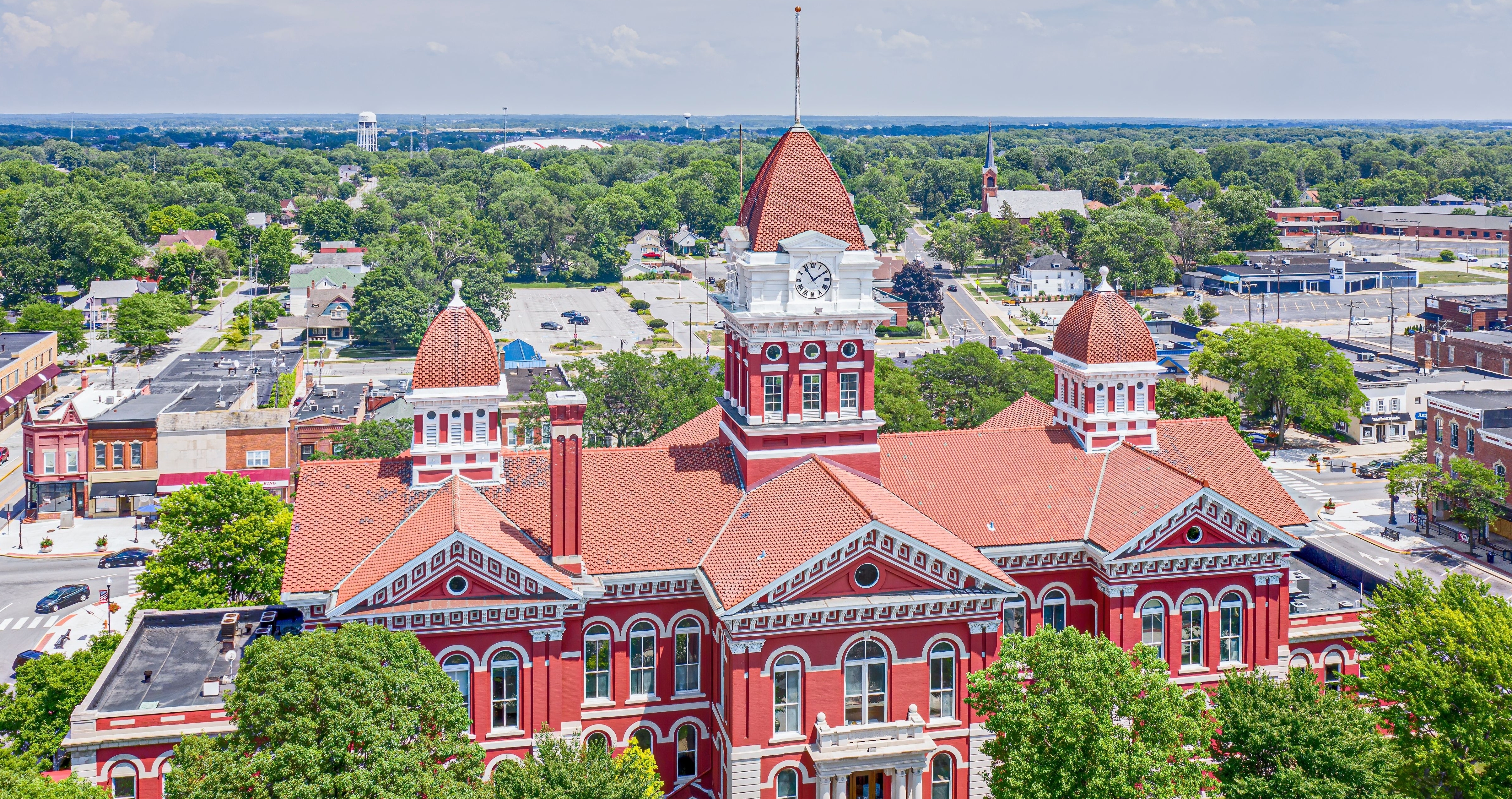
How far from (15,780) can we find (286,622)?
55.8 feet

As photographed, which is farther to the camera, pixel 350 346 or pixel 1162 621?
pixel 350 346

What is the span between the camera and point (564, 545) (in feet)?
169

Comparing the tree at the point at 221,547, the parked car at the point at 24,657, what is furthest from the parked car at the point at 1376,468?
the parked car at the point at 24,657

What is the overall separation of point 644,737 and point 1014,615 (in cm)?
1620

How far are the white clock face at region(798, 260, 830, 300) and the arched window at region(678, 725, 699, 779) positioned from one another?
18374 millimetres

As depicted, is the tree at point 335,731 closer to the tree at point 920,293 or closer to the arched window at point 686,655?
the arched window at point 686,655

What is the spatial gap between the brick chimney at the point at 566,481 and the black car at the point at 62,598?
4627cm

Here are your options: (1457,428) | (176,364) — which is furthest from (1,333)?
(1457,428)

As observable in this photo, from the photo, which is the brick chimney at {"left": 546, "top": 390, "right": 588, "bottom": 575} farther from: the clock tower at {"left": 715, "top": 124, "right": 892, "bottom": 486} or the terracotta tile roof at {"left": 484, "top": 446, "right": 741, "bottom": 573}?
the clock tower at {"left": 715, "top": 124, "right": 892, "bottom": 486}

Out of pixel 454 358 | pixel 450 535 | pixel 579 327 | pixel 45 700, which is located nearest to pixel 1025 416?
pixel 454 358

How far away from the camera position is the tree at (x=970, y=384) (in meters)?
104

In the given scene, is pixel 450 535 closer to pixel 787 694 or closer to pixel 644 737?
pixel 644 737

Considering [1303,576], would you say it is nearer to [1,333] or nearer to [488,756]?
[488,756]

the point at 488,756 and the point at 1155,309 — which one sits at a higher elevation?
the point at 1155,309
